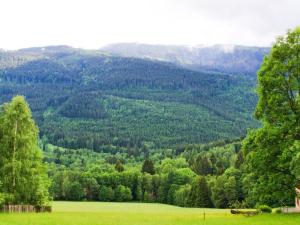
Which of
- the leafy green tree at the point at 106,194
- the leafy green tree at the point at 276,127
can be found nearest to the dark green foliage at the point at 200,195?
the leafy green tree at the point at 106,194

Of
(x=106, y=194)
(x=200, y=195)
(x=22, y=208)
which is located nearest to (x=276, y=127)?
(x=22, y=208)

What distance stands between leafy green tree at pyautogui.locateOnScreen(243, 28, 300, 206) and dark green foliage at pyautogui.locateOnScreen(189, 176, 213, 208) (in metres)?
97.8

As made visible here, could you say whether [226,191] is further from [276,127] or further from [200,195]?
[276,127]

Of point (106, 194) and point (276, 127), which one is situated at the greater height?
point (276, 127)

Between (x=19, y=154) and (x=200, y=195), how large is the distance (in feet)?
289

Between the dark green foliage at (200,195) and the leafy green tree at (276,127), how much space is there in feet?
321

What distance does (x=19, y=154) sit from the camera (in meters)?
70.1

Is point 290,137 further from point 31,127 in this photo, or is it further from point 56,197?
point 56,197

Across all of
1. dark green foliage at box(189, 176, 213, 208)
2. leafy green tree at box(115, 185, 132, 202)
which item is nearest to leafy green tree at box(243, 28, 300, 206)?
dark green foliage at box(189, 176, 213, 208)

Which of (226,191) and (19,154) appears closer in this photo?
(19,154)

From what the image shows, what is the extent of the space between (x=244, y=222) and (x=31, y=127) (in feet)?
112

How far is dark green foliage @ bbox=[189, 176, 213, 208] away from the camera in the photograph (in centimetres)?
15038

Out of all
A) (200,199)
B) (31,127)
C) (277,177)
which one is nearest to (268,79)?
(277,177)

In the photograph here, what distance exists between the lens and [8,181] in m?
69.8
